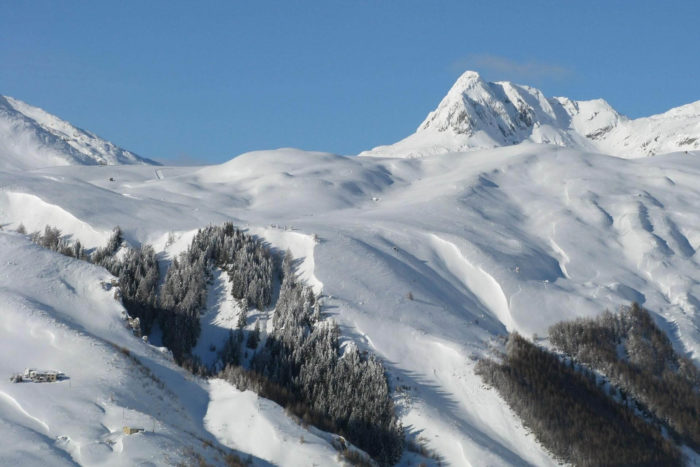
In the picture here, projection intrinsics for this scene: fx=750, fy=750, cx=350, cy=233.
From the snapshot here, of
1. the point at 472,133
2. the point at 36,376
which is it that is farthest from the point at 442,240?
the point at 472,133

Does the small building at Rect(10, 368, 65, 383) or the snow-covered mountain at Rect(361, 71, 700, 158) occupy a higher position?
the snow-covered mountain at Rect(361, 71, 700, 158)

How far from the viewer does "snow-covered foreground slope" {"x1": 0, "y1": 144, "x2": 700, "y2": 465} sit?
38219 millimetres

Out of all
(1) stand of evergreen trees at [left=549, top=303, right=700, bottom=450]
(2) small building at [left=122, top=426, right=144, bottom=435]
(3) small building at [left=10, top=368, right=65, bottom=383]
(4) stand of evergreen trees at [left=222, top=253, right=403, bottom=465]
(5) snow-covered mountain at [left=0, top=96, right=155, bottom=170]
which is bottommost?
(2) small building at [left=122, top=426, right=144, bottom=435]

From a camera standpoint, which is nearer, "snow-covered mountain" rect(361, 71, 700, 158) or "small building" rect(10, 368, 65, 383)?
"small building" rect(10, 368, 65, 383)

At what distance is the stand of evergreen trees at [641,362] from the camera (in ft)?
132

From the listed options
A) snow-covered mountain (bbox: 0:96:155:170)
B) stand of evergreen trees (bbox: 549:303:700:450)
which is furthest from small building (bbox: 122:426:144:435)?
snow-covered mountain (bbox: 0:96:155:170)

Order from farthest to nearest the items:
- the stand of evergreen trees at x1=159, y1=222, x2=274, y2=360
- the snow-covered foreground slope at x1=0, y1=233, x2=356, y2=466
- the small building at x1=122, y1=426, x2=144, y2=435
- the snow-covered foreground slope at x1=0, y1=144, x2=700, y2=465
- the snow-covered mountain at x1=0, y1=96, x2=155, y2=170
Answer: the snow-covered mountain at x1=0, y1=96, x2=155, y2=170
the stand of evergreen trees at x1=159, y1=222, x2=274, y2=360
the snow-covered foreground slope at x1=0, y1=144, x2=700, y2=465
the small building at x1=122, y1=426, x2=144, y2=435
the snow-covered foreground slope at x1=0, y1=233, x2=356, y2=466

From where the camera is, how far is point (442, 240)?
55.0m

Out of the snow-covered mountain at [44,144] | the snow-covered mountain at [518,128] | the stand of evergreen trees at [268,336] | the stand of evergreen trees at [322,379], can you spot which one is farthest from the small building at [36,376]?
the snow-covered mountain at [518,128]

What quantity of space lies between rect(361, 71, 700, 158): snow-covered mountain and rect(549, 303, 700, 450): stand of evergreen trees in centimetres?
10141

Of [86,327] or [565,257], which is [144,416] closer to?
[86,327]

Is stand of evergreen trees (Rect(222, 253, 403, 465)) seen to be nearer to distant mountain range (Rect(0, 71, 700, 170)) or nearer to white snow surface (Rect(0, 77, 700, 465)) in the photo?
white snow surface (Rect(0, 77, 700, 465))

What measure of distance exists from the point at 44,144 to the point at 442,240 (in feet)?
309

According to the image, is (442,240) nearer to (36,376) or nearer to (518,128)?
(36,376)
